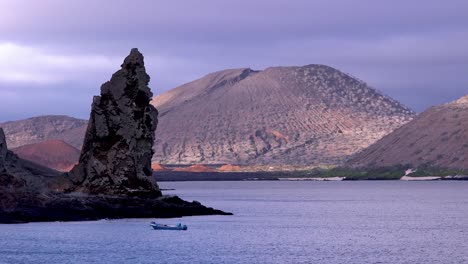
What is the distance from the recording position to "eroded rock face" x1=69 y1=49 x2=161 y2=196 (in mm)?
128500

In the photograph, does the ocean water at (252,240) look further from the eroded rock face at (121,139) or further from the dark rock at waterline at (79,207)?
the eroded rock face at (121,139)

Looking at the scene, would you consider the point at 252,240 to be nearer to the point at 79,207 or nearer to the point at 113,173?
the point at 79,207

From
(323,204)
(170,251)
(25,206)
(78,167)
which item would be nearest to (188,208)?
(78,167)

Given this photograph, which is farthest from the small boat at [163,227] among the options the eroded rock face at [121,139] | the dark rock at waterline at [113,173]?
the eroded rock face at [121,139]

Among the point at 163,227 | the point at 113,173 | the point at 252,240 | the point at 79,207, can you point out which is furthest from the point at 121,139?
the point at 252,240

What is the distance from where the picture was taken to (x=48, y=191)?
123 metres

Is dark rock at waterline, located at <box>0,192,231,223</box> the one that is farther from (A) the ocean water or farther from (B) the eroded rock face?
(B) the eroded rock face

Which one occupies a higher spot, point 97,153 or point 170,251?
point 97,153

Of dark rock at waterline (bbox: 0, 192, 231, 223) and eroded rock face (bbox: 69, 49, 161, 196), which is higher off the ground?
eroded rock face (bbox: 69, 49, 161, 196)

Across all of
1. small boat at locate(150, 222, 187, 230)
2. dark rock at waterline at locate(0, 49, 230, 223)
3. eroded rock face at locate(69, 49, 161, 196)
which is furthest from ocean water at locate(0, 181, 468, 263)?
eroded rock face at locate(69, 49, 161, 196)

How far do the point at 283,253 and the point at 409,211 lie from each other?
230ft

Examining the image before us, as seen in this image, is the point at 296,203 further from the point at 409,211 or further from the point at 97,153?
the point at 97,153

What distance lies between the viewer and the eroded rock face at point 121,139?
128m

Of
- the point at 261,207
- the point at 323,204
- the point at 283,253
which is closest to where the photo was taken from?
the point at 283,253
